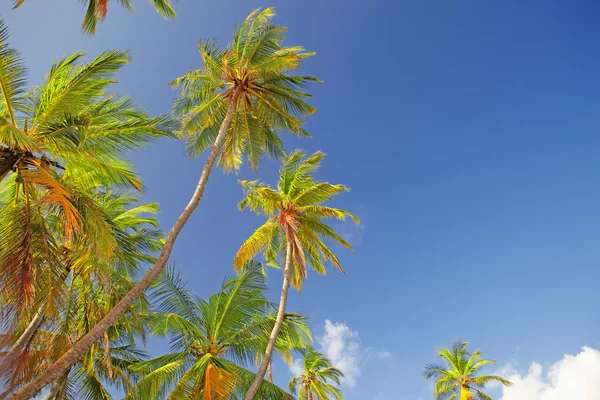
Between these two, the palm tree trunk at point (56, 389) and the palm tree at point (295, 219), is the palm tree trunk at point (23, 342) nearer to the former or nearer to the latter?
the palm tree trunk at point (56, 389)

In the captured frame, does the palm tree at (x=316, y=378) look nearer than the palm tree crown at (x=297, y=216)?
No

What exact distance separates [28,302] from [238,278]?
6594 mm

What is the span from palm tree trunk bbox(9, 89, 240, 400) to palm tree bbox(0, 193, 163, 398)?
75cm

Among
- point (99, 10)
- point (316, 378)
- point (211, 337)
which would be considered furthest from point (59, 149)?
point (316, 378)

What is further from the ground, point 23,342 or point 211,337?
point 211,337

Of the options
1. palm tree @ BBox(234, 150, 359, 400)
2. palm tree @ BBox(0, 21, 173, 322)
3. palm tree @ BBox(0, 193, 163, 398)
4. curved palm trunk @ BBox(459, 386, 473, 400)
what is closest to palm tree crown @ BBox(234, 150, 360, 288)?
palm tree @ BBox(234, 150, 359, 400)

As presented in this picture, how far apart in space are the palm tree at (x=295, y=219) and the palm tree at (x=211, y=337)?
94.0 inches

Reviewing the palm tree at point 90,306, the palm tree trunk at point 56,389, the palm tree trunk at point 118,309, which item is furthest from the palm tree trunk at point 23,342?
the palm tree trunk at point 118,309

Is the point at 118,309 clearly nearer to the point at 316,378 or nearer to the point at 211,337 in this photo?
the point at 211,337

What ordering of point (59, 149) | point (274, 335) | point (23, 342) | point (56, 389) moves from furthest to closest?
point (274, 335)
point (56, 389)
point (23, 342)
point (59, 149)

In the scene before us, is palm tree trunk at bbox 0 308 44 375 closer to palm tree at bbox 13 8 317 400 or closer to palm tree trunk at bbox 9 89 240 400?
palm tree trunk at bbox 9 89 240 400

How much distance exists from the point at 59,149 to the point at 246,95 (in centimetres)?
767

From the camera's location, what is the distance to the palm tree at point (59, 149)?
7539 millimetres

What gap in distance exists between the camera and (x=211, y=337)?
12.6 meters
